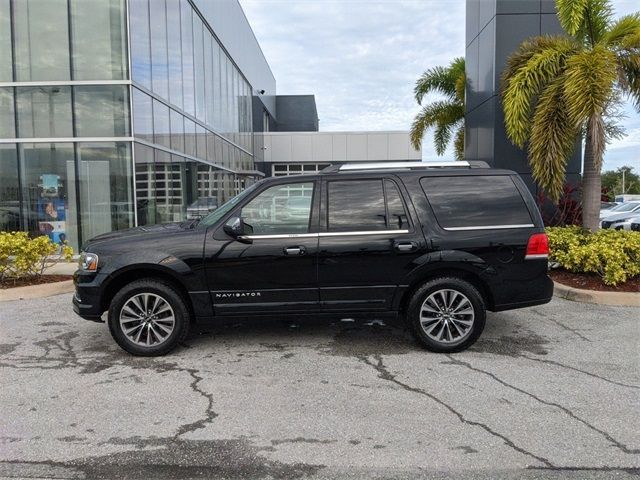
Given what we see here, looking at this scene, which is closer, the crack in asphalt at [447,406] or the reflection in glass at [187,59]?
the crack in asphalt at [447,406]

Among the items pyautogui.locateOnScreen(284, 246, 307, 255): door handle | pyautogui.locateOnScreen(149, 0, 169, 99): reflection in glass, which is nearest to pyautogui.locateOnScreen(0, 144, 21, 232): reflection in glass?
pyautogui.locateOnScreen(149, 0, 169, 99): reflection in glass

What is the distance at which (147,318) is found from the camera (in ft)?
17.1

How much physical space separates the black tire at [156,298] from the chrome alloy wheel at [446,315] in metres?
2.46

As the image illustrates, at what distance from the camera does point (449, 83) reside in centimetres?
1798

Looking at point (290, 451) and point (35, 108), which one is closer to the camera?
point (290, 451)

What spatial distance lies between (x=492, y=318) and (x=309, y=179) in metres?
3.23

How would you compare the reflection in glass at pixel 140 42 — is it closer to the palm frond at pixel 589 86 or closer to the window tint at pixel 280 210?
the window tint at pixel 280 210

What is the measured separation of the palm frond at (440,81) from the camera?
1781cm

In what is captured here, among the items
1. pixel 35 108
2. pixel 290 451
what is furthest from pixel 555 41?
pixel 35 108

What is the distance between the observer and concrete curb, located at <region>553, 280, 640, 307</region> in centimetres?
734

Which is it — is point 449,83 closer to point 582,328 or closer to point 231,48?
point 231,48

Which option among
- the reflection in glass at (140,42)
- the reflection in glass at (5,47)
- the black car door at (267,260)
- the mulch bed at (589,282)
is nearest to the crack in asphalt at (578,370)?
the black car door at (267,260)

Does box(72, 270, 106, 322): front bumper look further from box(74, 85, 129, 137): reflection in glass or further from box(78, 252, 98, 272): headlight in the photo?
box(74, 85, 129, 137): reflection in glass

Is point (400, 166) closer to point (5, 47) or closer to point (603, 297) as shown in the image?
point (603, 297)
